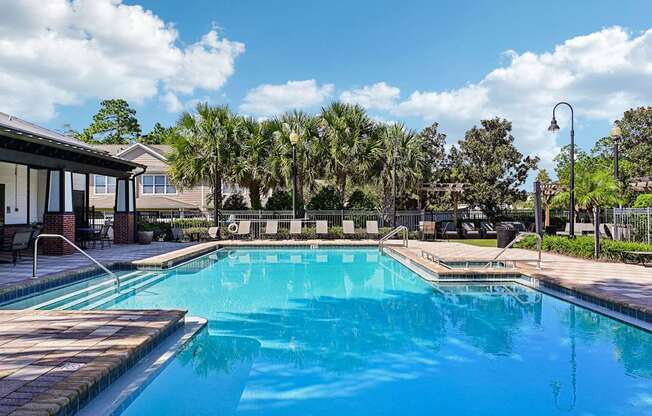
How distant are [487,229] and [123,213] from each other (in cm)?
1910

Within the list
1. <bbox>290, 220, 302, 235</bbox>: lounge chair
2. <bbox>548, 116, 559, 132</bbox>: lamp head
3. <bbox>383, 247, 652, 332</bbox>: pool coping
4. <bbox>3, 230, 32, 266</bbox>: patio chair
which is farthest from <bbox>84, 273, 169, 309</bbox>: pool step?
<bbox>548, 116, 559, 132</bbox>: lamp head

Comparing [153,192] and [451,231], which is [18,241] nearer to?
[153,192]

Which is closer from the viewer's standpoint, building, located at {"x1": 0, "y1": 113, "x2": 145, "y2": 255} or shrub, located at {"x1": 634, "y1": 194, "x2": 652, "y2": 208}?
building, located at {"x1": 0, "y1": 113, "x2": 145, "y2": 255}

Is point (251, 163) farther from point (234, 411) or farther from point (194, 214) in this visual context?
point (234, 411)

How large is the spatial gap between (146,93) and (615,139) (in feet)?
73.6

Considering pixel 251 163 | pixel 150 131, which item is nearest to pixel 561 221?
pixel 251 163

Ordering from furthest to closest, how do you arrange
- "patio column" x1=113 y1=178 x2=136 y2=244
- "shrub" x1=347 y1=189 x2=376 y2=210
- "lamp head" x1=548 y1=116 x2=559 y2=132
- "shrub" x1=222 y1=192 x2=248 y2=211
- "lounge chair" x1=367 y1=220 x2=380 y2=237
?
"shrub" x1=347 y1=189 x2=376 y2=210, "shrub" x1=222 y1=192 x2=248 y2=211, "lounge chair" x1=367 y1=220 x2=380 y2=237, "patio column" x1=113 y1=178 x2=136 y2=244, "lamp head" x1=548 y1=116 x2=559 y2=132

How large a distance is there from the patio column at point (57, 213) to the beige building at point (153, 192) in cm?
1493

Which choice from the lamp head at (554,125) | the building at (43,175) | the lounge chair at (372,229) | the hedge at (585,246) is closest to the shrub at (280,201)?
the lounge chair at (372,229)

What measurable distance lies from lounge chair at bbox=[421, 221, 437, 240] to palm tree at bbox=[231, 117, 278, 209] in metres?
7.32

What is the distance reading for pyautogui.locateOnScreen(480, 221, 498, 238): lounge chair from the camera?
2431cm

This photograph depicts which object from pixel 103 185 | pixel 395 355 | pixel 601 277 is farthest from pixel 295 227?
pixel 103 185

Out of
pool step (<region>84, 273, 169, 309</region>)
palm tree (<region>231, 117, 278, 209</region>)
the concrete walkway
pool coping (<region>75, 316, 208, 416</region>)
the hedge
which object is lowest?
pool step (<region>84, 273, 169, 309</region>)

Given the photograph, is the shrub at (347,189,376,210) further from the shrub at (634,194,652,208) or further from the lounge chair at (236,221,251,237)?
the shrub at (634,194,652,208)
